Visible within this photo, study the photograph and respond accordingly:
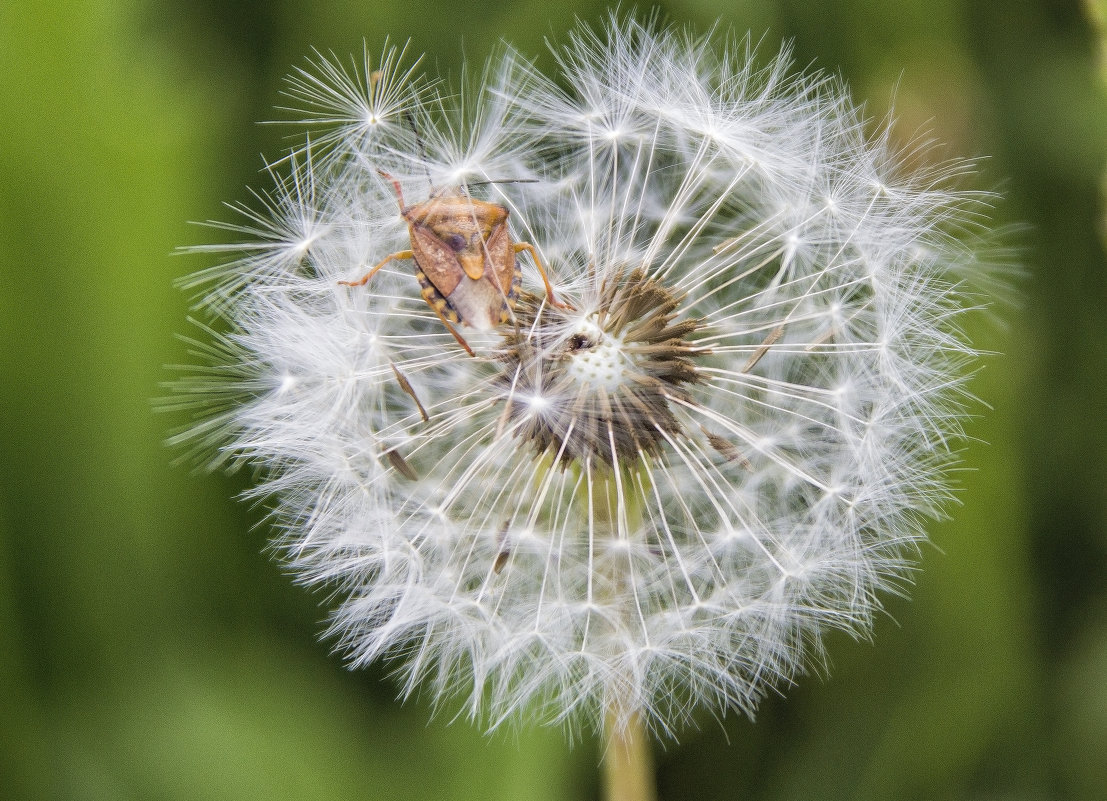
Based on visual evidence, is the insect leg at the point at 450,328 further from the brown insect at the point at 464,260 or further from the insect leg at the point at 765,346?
the insect leg at the point at 765,346

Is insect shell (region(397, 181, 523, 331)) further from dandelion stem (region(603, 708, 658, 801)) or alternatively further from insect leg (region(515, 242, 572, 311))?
dandelion stem (region(603, 708, 658, 801))

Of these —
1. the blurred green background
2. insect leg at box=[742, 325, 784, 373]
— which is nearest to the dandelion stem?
the blurred green background

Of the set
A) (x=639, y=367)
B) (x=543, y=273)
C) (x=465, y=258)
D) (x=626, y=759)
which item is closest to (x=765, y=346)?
(x=639, y=367)

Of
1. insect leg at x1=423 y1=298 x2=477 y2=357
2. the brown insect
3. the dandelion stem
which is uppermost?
the brown insect

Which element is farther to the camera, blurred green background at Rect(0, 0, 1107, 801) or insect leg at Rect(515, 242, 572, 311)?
blurred green background at Rect(0, 0, 1107, 801)

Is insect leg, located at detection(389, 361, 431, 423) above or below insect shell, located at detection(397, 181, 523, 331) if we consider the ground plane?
below

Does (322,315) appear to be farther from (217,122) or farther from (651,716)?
Answer: (651,716)

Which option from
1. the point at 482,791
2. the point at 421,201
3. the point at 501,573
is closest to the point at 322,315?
the point at 421,201
